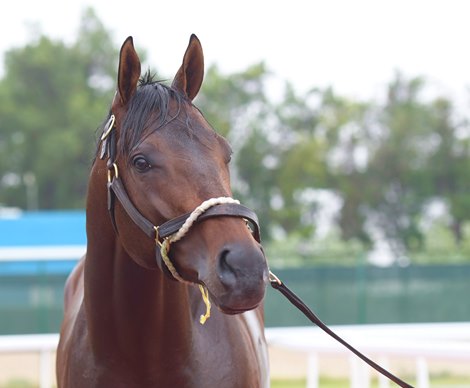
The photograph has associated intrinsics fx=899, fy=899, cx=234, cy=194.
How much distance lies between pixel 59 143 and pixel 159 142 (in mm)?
34145

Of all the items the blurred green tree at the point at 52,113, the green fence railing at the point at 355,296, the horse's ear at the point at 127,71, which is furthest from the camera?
the blurred green tree at the point at 52,113

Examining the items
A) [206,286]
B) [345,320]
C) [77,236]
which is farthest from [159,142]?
[77,236]

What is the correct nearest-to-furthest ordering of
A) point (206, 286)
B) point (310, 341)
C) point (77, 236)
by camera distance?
1. point (206, 286)
2. point (310, 341)
3. point (77, 236)

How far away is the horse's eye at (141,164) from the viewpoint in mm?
2922

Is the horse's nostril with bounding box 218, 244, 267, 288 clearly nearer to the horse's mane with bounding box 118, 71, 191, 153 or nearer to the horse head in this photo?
the horse head

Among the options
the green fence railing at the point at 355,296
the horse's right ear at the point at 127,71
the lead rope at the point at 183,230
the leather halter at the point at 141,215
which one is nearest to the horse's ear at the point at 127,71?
the horse's right ear at the point at 127,71

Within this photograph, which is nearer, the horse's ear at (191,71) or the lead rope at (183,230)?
the lead rope at (183,230)

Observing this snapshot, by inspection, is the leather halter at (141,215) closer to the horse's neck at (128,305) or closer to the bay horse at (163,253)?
the bay horse at (163,253)

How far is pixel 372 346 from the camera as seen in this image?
19.5 feet

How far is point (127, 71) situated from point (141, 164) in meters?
0.38

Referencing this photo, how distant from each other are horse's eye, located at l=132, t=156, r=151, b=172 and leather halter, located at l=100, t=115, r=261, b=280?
125 mm

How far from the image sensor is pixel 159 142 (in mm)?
2914

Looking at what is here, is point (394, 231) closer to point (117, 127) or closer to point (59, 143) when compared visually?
point (59, 143)

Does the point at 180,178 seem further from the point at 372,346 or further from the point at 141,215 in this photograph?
the point at 372,346
